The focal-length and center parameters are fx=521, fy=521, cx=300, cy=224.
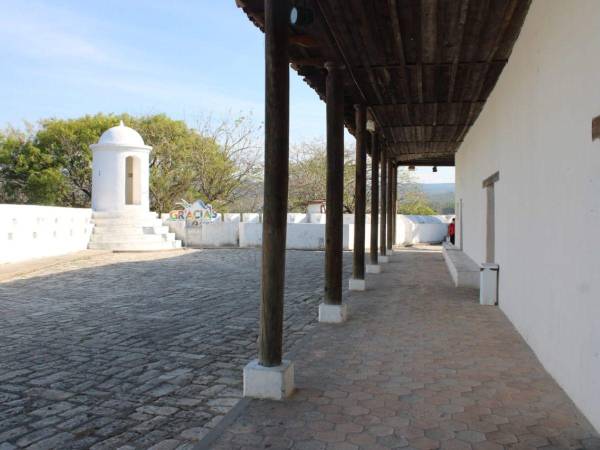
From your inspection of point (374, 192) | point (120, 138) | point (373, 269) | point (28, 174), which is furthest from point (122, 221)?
point (28, 174)

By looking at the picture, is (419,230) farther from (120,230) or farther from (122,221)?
(120,230)

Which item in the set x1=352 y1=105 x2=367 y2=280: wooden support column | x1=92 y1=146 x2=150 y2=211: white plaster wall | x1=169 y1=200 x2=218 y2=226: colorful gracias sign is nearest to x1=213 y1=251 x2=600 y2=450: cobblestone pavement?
x1=352 y1=105 x2=367 y2=280: wooden support column

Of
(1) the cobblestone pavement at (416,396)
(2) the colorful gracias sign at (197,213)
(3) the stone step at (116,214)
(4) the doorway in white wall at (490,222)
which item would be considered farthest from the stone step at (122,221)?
(1) the cobblestone pavement at (416,396)

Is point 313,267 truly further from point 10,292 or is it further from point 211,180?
point 211,180

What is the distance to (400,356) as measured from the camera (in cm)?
508

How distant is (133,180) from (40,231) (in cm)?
613

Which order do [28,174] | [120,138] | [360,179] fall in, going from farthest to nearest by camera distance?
[28,174] < [120,138] < [360,179]

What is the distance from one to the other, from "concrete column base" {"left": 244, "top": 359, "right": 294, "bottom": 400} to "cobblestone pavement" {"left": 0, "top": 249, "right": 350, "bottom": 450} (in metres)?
0.18

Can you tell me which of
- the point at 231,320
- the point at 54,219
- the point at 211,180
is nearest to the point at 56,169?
the point at 211,180

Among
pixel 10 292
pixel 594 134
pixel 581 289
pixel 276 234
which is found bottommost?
pixel 10 292

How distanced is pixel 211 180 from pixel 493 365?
91.9 feet

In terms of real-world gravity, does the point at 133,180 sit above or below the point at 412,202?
above

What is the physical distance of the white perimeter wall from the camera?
3410 millimetres

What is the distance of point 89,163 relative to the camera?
1155 inches
